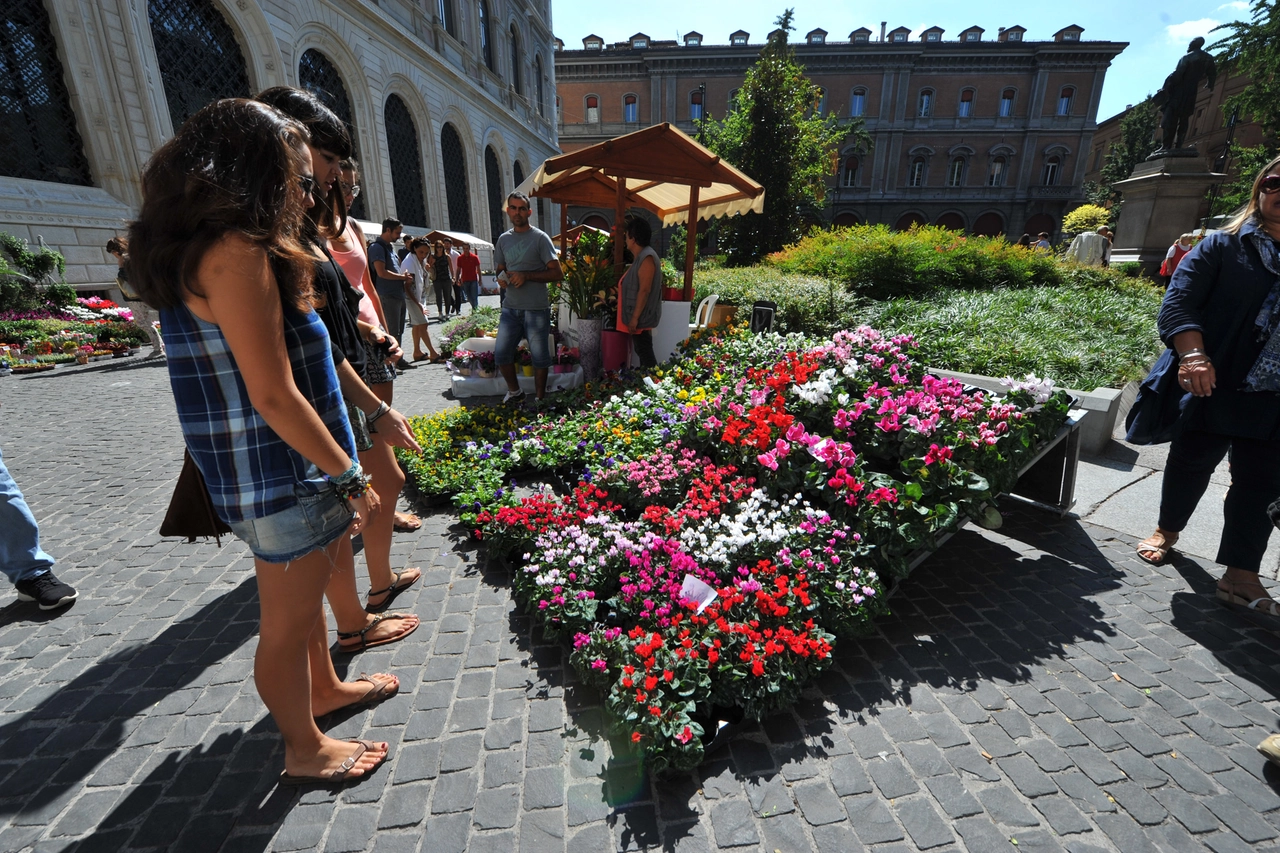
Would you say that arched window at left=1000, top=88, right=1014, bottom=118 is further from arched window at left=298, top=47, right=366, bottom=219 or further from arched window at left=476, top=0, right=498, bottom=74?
arched window at left=298, top=47, right=366, bottom=219

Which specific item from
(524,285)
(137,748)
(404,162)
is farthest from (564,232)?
(404,162)

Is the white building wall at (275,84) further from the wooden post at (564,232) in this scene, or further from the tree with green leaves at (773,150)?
the tree with green leaves at (773,150)

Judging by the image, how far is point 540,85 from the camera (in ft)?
112

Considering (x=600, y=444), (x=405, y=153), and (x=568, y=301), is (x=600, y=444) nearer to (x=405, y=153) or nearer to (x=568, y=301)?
(x=568, y=301)

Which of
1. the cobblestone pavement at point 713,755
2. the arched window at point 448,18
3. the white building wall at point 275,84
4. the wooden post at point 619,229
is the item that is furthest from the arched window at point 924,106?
the cobblestone pavement at point 713,755

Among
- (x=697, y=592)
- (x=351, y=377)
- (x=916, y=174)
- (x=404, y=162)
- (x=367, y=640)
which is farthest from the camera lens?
(x=916, y=174)

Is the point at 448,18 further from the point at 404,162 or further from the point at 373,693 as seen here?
the point at 373,693

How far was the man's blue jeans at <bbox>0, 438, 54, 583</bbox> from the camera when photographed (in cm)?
279

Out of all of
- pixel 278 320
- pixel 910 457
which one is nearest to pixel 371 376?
pixel 278 320

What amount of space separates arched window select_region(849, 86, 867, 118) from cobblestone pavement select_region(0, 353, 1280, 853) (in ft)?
152

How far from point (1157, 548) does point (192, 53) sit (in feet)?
62.9

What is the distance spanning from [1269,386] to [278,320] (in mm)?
4060

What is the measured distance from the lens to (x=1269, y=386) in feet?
8.63

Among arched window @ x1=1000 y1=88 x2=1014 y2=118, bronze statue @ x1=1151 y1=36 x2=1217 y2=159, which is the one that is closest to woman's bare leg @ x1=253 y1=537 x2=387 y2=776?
bronze statue @ x1=1151 y1=36 x2=1217 y2=159
